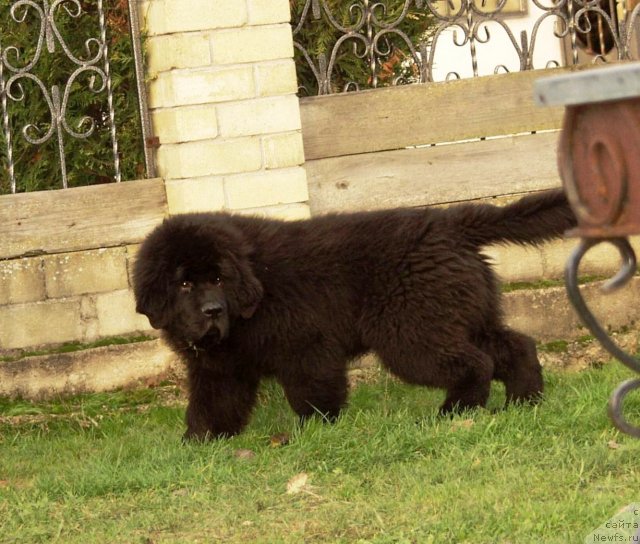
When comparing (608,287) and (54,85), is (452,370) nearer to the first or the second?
(54,85)

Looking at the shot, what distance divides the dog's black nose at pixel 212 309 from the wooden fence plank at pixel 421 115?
1611 millimetres

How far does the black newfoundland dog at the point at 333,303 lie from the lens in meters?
4.54

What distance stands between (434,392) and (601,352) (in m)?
1.04

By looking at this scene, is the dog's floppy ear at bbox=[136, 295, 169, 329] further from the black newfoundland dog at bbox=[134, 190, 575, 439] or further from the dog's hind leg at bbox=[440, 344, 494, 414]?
the dog's hind leg at bbox=[440, 344, 494, 414]

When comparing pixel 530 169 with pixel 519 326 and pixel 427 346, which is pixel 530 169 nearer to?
pixel 519 326

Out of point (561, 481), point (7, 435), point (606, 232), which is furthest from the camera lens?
point (7, 435)

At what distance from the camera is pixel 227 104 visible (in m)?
5.57

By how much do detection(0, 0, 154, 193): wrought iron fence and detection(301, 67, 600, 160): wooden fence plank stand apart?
3.05 feet

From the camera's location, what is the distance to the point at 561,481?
364 centimetres

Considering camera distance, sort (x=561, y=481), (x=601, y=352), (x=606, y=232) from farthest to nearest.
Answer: (x=601, y=352) < (x=561, y=481) < (x=606, y=232)

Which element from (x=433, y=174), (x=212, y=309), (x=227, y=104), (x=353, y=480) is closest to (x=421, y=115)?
(x=433, y=174)

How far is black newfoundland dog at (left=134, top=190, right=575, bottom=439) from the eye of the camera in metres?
4.54

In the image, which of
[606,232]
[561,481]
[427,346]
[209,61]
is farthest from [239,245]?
[606,232]

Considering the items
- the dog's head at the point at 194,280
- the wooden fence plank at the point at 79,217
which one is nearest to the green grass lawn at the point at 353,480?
the dog's head at the point at 194,280
